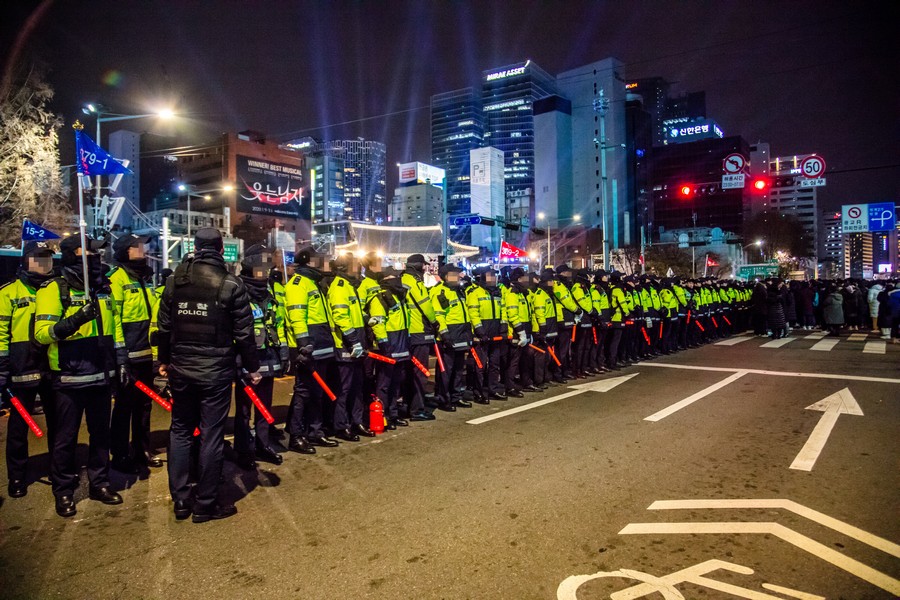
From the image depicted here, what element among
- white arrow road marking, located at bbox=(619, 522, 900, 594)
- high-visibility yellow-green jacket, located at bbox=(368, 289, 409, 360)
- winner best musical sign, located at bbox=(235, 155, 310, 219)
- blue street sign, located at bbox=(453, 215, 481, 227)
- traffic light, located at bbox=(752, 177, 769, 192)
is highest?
winner best musical sign, located at bbox=(235, 155, 310, 219)

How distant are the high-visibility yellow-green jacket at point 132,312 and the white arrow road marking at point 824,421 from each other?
678 cm

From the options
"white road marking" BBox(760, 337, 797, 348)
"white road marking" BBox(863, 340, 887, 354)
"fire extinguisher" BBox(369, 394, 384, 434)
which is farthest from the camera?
"white road marking" BBox(760, 337, 797, 348)

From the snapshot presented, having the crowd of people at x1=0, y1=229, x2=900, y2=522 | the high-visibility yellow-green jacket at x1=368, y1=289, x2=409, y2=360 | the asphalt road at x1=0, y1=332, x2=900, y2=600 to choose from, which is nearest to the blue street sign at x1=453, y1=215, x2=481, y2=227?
the crowd of people at x1=0, y1=229, x2=900, y2=522

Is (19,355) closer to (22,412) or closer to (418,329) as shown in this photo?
(22,412)

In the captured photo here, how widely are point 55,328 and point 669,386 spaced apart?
9.26 meters

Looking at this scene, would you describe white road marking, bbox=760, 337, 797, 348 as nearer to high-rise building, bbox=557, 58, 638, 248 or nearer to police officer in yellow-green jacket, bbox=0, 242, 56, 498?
police officer in yellow-green jacket, bbox=0, 242, 56, 498

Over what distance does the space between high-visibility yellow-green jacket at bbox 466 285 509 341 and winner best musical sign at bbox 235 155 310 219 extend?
8807 centimetres

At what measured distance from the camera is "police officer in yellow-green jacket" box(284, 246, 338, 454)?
604 centimetres

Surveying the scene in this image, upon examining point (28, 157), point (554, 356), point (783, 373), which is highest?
point (28, 157)

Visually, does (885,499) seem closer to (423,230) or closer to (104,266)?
(104,266)

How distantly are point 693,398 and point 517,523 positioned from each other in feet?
19.1

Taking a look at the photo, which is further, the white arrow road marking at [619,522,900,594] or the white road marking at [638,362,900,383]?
the white road marking at [638,362,900,383]

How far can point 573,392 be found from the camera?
373 inches

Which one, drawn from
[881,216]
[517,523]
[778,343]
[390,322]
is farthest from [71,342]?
[881,216]
